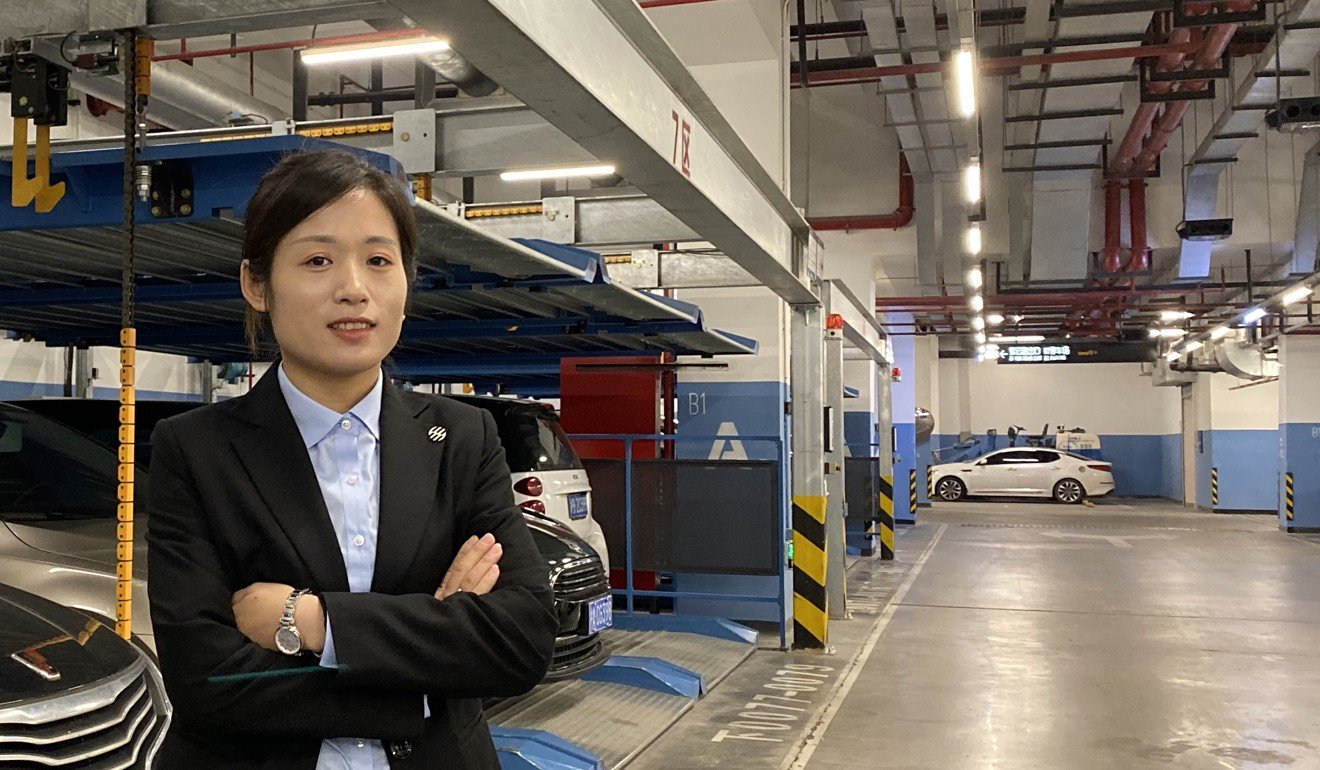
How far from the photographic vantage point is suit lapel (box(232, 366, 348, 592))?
1348 millimetres

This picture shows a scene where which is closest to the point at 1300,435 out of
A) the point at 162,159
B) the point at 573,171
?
the point at 573,171

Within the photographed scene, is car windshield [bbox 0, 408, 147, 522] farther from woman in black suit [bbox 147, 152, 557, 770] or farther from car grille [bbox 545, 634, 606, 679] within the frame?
woman in black suit [bbox 147, 152, 557, 770]

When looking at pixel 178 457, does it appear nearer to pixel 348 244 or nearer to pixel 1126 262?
pixel 348 244

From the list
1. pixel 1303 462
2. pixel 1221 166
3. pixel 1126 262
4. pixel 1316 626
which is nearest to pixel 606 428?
pixel 1316 626

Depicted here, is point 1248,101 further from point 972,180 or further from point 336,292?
point 336,292

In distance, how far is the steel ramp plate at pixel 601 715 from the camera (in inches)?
216

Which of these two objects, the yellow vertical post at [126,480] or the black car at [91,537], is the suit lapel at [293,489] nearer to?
the yellow vertical post at [126,480]

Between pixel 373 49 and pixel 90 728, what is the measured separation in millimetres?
4838

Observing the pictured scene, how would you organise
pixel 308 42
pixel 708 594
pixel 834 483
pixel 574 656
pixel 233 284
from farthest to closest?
pixel 834 483 < pixel 308 42 < pixel 708 594 < pixel 574 656 < pixel 233 284

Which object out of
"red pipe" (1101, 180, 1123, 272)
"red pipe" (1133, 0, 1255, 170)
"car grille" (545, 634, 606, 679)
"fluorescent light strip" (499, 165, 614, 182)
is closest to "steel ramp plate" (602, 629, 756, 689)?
"car grille" (545, 634, 606, 679)

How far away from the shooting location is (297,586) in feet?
4.47

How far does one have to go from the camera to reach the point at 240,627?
1.37m

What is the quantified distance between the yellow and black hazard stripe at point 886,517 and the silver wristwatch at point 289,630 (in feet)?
44.0

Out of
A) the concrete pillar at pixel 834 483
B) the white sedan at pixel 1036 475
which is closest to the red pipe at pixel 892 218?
the concrete pillar at pixel 834 483
